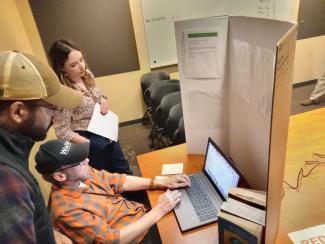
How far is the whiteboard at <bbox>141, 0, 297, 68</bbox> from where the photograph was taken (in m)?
3.37

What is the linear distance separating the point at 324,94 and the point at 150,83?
2.58m

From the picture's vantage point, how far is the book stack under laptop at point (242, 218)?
31.4 inches

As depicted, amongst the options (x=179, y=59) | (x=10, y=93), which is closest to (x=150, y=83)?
(x=179, y=59)

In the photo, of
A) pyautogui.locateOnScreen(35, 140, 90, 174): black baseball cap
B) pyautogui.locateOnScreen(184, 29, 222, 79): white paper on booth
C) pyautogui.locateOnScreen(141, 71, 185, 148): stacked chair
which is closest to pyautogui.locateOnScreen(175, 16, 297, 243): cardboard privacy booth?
pyautogui.locateOnScreen(184, 29, 222, 79): white paper on booth

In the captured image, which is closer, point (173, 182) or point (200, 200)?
point (200, 200)

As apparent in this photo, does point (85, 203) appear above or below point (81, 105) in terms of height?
below

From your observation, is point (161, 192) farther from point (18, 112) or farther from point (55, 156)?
point (18, 112)

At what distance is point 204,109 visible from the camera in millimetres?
1403

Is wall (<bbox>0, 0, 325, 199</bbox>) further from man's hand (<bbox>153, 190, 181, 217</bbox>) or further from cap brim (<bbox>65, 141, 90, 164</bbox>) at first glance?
man's hand (<bbox>153, 190, 181, 217</bbox>)

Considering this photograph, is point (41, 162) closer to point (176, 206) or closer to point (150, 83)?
point (176, 206)

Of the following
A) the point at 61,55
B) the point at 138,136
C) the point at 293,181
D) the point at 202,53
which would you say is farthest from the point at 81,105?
the point at 138,136

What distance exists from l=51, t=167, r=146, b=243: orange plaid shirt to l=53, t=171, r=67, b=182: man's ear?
44 millimetres

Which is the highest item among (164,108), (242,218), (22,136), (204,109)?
(22,136)

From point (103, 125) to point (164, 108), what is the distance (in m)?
0.83
